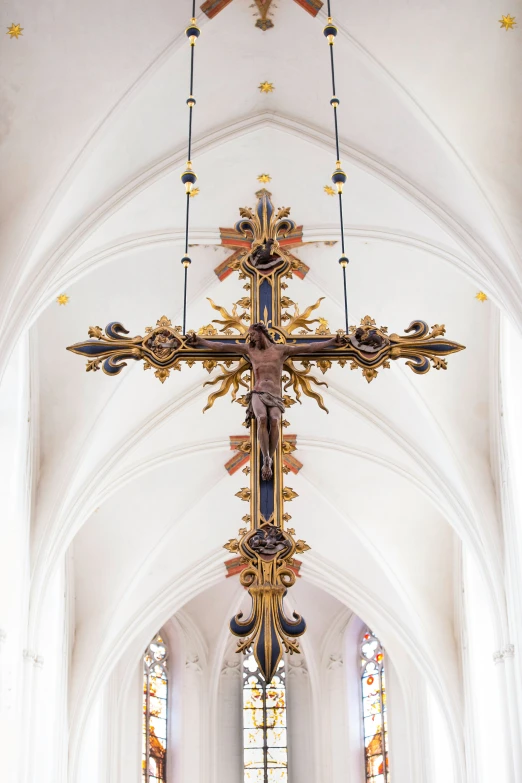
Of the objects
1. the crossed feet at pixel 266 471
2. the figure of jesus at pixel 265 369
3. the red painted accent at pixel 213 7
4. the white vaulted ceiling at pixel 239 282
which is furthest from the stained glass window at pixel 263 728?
the crossed feet at pixel 266 471

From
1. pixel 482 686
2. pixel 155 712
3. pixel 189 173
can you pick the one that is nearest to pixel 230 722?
pixel 155 712

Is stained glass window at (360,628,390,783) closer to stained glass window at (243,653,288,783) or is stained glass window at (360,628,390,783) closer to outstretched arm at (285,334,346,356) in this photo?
stained glass window at (243,653,288,783)

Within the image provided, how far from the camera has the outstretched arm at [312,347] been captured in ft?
24.5

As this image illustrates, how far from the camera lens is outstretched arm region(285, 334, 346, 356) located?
24.5ft

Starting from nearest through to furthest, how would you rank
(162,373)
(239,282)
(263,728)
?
(162,373) < (239,282) < (263,728)

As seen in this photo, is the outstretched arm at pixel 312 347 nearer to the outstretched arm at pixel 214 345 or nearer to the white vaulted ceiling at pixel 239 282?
the outstretched arm at pixel 214 345

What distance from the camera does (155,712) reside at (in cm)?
2144

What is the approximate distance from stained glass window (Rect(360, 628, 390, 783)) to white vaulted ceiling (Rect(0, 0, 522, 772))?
2.18m

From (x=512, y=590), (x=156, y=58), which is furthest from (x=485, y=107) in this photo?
(x=512, y=590)

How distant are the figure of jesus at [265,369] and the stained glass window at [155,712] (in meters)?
14.7

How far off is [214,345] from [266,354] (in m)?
0.33

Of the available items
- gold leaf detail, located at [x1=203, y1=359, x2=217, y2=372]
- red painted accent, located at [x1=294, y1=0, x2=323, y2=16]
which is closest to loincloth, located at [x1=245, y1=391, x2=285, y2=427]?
gold leaf detail, located at [x1=203, y1=359, x2=217, y2=372]

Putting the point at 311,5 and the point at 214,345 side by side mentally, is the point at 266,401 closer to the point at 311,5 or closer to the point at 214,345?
the point at 214,345

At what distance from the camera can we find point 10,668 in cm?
1401
